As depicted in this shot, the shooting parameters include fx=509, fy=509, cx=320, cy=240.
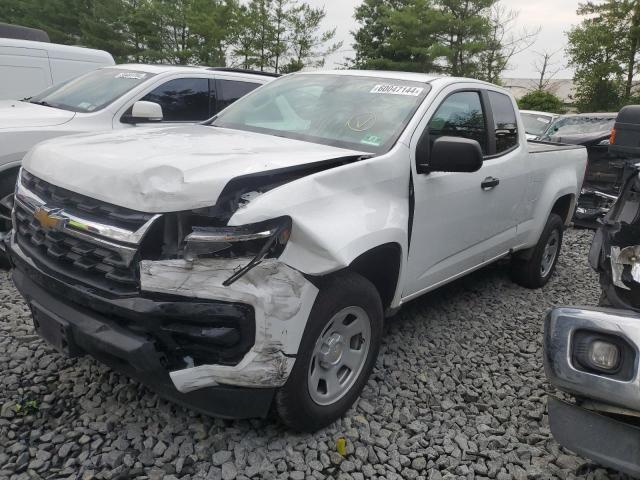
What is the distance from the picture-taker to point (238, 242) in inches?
79.3

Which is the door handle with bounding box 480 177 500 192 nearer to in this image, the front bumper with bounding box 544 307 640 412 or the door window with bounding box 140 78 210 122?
the front bumper with bounding box 544 307 640 412

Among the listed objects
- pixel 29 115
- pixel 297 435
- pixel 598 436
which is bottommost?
pixel 297 435

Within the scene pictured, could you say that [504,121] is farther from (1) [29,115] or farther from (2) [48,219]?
(1) [29,115]

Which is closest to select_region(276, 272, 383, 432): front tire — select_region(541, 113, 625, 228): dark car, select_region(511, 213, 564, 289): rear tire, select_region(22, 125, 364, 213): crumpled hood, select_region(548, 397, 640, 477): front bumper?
select_region(22, 125, 364, 213): crumpled hood

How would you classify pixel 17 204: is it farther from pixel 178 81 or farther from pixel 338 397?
pixel 178 81

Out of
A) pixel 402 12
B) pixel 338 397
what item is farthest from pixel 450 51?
pixel 338 397

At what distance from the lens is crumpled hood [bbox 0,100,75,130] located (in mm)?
4285

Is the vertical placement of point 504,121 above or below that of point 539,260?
above

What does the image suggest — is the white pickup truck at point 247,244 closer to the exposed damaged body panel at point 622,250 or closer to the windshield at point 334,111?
the windshield at point 334,111

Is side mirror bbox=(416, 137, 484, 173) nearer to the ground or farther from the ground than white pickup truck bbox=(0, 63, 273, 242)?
farther from the ground

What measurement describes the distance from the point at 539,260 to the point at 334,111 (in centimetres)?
270

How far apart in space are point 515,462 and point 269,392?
1301 mm

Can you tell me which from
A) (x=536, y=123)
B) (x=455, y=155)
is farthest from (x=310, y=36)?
(x=455, y=155)

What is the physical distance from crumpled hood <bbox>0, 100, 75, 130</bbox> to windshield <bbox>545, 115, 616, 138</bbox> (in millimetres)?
8261
